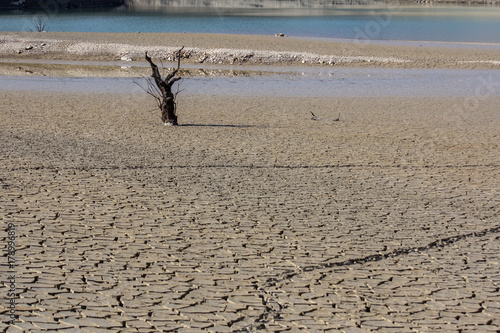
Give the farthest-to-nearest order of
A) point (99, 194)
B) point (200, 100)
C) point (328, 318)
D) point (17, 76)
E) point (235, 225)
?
point (17, 76) < point (200, 100) < point (99, 194) < point (235, 225) < point (328, 318)

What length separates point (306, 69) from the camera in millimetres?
23953

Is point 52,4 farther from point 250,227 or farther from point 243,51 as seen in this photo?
point 250,227

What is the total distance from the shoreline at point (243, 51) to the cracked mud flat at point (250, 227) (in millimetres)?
13430

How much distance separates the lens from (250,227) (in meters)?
6.45

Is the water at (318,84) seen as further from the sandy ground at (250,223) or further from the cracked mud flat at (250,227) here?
the cracked mud flat at (250,227)

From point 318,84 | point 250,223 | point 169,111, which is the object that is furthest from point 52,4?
point 250,223

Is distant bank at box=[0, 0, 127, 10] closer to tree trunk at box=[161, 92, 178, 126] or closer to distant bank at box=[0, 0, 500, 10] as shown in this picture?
distant bank at box=[0, 0, 500, 10]

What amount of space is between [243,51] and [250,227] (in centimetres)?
2044

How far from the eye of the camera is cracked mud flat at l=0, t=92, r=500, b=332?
4609 mm

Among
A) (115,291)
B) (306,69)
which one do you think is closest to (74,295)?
(115,291)

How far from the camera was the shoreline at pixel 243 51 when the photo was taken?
83.3ft

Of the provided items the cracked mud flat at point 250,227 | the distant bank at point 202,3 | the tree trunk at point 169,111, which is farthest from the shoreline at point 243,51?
the distant bank at point 202,3

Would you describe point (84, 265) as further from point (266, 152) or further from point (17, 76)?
point (17, 76)

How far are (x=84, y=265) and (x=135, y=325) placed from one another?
1140 mm
